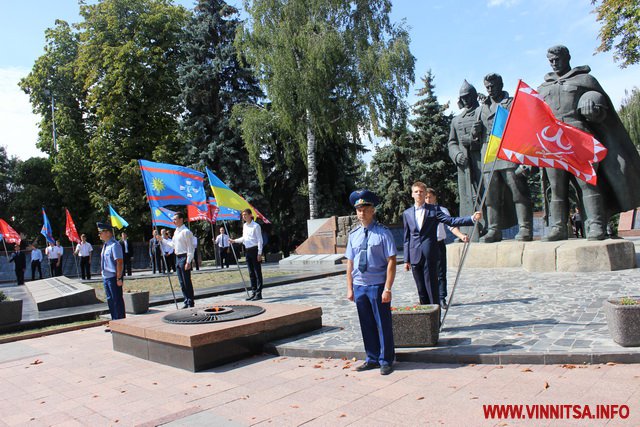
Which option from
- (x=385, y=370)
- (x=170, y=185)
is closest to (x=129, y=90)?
(x=170, y=185)

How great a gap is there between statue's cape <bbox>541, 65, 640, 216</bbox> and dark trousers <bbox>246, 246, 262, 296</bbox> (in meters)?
7.63

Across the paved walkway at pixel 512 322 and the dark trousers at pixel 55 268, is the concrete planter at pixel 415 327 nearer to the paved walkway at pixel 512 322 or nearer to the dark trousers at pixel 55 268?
the paved walkway at pixel 512 322

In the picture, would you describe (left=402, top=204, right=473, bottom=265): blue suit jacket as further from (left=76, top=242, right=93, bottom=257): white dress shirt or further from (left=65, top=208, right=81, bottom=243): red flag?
(left=65, top=208, right=81, bottom=243): red flag

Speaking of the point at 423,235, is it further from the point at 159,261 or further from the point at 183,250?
the point at 159,261

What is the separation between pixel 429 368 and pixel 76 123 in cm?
3421

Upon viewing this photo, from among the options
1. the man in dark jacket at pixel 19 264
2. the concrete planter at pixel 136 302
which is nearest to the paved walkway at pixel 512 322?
the concrete planter at pixel 136 302

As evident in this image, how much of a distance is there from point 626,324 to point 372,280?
Result: 2428 mm

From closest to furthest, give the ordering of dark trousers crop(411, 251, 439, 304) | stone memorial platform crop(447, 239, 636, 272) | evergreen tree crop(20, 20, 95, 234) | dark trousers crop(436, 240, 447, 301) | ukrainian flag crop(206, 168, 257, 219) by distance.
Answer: dark trousers crop(411, 251, 439, 304) < dark trousers crop(436, 240, 447, 301) < stone memorial platform crop(447, 239, 636, 272) < ukrainian flag crop(206, 168, 257, 219) < evergreen tree crop(20, 20, 95, 234)

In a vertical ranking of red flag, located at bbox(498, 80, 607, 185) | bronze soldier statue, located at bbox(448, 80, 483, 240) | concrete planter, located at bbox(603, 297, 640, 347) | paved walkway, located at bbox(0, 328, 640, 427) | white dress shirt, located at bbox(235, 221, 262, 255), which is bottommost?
paved walkway, located at bbox(0, 328, 640, 427)

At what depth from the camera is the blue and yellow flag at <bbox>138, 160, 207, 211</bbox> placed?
398 inches

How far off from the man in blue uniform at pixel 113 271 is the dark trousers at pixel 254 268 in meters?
2.88

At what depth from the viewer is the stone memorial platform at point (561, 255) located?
10.6 m

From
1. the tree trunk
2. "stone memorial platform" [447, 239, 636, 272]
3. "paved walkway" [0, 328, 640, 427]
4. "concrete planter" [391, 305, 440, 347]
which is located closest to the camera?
"paved walkway" [0, 328, 640, 427]

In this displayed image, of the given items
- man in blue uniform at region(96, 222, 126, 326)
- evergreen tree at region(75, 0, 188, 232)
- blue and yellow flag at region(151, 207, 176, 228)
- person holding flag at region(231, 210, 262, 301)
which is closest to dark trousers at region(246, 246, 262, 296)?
person holding flag at region(231, 210, 262, 301)
